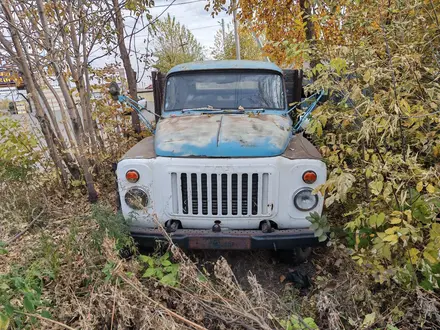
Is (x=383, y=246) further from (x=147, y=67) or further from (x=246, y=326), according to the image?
(x=147, y=67)

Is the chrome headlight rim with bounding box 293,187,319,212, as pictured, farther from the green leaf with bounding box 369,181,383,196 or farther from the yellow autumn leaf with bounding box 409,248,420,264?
the yellow autumn leaf with bounding box 409,248,420,264

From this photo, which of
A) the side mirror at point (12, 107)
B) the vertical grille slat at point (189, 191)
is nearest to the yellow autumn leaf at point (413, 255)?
the vertical grille slat at point (189, 191)

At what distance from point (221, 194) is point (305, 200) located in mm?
784

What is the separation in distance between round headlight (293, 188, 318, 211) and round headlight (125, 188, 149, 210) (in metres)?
1.41

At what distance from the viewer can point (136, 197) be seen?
3.08 metres

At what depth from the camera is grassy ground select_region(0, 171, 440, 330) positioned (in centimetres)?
235

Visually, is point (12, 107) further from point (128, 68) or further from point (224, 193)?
point (224, 193)

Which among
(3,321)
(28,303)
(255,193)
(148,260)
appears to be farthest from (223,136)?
(3,321)

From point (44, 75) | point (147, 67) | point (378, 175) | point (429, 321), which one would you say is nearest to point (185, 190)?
point (378, 175)

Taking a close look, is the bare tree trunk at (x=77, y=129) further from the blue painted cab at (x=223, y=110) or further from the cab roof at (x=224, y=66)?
the cab roof at (x=224, y=66)

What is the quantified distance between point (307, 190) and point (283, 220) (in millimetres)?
363

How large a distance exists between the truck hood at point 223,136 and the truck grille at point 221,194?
0.21 meters

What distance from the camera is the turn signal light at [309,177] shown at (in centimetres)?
294

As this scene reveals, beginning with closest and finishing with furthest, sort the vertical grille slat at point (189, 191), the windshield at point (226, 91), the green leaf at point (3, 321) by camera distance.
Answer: the green leaf at point (3, 321), the vertical grille slat at point (189, 191), the windshield at point (226, 91)
